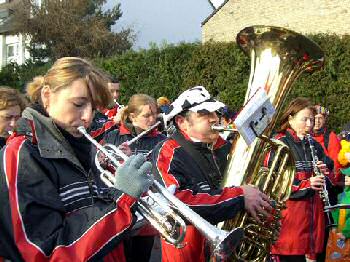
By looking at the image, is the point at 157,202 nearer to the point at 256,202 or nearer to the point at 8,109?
the point at 256,202

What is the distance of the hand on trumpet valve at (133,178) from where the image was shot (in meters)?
2.27

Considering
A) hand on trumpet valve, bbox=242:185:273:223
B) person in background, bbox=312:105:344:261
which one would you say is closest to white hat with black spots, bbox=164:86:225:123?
hand on trumpet valve, bbox=242:185:273:223

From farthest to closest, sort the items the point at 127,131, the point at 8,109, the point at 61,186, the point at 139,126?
the point at 127,131 < the point at 139,126 < the point at 8,109 < the point at 61,186

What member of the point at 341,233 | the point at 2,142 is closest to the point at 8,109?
the point at 2,142

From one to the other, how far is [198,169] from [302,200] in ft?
6.91

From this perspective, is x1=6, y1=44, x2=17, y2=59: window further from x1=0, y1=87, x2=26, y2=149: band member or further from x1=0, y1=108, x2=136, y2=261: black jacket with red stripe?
x1=0, y1=108, x2=136, y2=261: black jacket with red stripe

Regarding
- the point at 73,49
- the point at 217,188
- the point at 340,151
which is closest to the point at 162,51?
the point at 340,151

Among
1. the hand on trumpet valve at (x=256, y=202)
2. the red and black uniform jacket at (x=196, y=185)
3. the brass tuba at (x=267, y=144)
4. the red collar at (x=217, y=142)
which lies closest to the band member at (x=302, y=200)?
the brass tuba at (x=267, y=144)

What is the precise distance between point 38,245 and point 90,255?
0.67ft

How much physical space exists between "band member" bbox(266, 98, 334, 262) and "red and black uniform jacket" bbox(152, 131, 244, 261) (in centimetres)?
170

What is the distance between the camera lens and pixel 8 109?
161 inches

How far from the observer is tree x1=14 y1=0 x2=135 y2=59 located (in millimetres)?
33625

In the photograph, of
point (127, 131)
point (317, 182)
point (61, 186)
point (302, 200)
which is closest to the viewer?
point (61, 186)

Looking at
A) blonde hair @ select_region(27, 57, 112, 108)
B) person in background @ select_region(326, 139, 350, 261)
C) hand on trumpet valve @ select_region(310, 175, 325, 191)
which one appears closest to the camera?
blonde hair @ select_region(27, 57, 112, 108)
